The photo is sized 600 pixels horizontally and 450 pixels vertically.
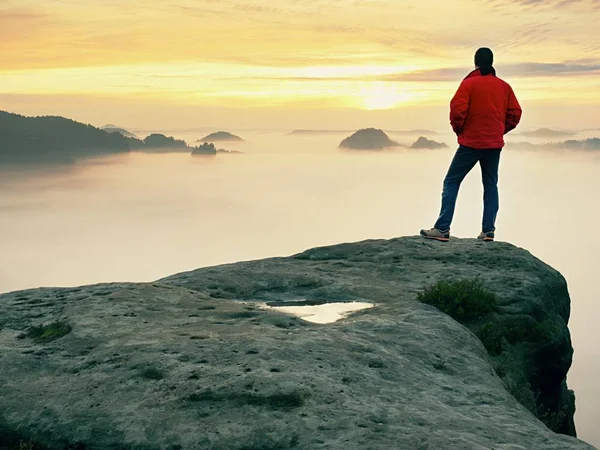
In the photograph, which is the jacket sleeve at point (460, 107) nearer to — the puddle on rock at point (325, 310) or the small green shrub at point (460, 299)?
the small green shrub at point (460, 299)

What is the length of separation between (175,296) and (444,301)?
469 cm

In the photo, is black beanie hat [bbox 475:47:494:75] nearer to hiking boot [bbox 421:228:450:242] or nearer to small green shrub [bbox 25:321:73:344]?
hiking boot [bbox 421:228:450:242]

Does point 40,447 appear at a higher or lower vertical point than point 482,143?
lower

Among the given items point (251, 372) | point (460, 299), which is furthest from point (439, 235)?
point (251, 372)

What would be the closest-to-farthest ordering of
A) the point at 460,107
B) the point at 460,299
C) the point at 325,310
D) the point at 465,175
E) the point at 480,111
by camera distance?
the point at 325,310 < the point at 460,299 < the point at 460,107 < the point at 480,111 < the point at 465,175

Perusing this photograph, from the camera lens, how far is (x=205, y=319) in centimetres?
1073

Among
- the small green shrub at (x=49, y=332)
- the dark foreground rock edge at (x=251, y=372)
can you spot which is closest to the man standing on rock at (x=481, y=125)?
the dark foreground rock edge at (x=251, y=372)

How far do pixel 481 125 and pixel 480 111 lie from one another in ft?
1.06

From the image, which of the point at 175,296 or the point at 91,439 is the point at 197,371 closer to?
the point at 91,439

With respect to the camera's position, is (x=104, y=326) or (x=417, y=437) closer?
(x=417, y=437)

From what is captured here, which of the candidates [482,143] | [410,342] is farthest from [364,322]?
[482,143]

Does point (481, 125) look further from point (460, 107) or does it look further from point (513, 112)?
point (513, 112)

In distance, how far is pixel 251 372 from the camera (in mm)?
8250

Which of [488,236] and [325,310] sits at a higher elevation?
[488,236]
